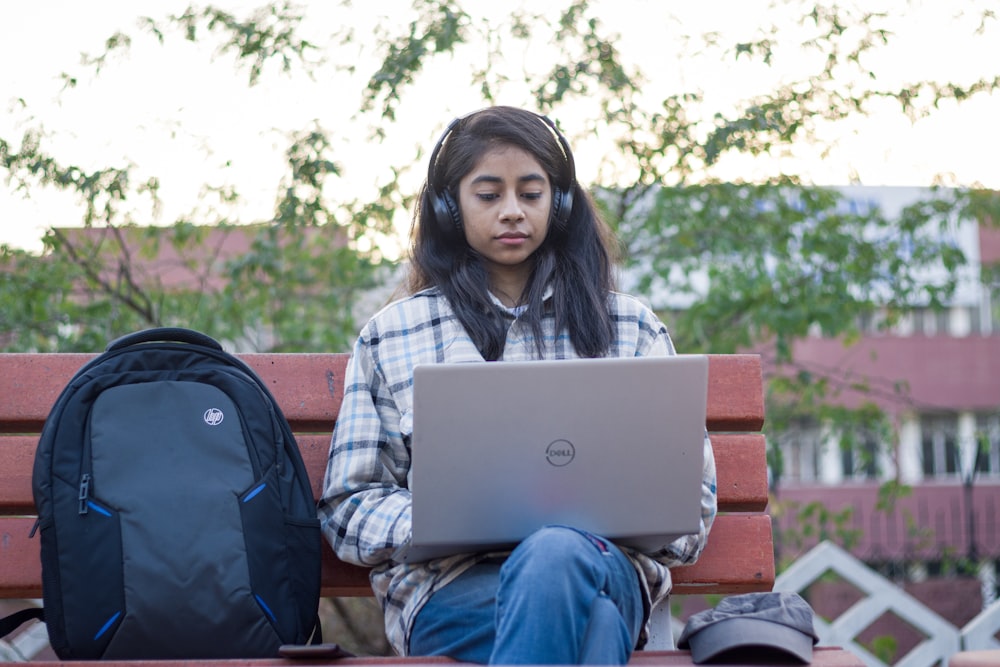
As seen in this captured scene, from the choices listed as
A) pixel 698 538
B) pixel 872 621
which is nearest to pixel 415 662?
pixel 698 538

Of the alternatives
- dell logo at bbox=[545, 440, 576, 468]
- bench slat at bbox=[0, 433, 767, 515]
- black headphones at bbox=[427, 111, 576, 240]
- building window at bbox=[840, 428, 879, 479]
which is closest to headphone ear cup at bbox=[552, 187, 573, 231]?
black headphones at bbox=[427, 111, 576, 240]

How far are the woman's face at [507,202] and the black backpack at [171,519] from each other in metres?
0.70

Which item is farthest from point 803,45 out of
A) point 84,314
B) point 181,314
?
point 84,314

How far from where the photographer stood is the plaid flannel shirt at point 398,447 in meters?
2.30

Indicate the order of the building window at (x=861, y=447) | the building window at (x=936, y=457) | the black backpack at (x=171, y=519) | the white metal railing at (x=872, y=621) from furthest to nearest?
the building window at (x=936, y=457) < the building window at (x=861, y=447) < the white metal railing at (x=872, y=621) < the black backpack at (x=171, y=519)

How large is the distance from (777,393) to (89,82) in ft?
11.1

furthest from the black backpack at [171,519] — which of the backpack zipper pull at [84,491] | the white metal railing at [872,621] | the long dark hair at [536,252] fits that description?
the white metal railing at [872,621]

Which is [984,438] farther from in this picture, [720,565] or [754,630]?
[754,630]

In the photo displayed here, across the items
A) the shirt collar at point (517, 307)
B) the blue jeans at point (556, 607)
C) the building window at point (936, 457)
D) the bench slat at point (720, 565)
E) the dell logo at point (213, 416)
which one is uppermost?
the shirt collar at point (517, 307)

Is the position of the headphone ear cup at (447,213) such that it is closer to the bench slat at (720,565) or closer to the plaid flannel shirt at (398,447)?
the plaid flannel shirt at (398,447)

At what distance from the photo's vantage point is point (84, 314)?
14.5 ft

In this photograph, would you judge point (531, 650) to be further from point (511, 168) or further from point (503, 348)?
point (511, 168)

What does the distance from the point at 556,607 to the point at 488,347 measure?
0.88 meters

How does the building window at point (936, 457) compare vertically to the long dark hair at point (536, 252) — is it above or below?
below
